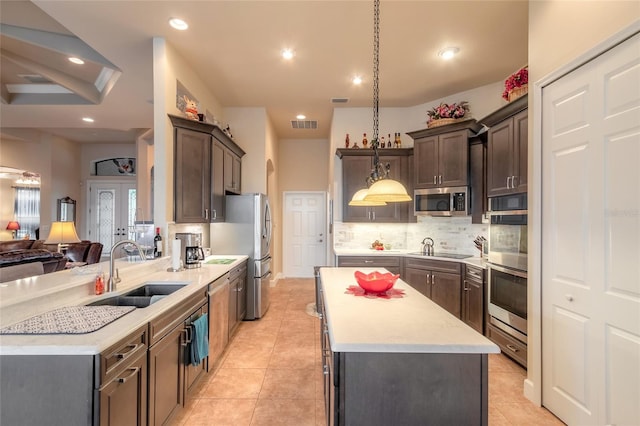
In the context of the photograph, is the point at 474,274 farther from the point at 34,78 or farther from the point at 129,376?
the point at 34,78

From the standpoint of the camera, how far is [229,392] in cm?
240

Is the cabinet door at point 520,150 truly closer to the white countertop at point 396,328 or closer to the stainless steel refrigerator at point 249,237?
the white countertop at point 396,328

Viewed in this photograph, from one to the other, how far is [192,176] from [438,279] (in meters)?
3.40

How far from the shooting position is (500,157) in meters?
3.07

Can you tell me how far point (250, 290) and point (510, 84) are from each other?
3927mm

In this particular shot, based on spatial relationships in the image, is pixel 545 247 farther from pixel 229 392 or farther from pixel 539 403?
pixel 229 392

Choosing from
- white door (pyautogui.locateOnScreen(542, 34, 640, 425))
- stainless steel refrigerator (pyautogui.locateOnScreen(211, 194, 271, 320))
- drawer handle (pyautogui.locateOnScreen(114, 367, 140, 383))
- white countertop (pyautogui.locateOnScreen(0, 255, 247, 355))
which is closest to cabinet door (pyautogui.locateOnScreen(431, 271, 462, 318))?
white door (pyautogui.locateOnScreen(542, 34, 640, 425))

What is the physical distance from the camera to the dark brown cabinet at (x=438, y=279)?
146 inches

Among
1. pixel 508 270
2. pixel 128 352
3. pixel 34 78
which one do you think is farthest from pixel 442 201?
pixel 34 78

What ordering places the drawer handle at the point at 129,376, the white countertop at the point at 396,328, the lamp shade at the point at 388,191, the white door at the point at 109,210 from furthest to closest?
the white door at the point at 109,210, the lamp shade at the point at 388,191, the drawer handle at the point at 129,376, the white countertop at the point at 396,328

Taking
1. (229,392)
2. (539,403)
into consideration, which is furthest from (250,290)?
(539,403)

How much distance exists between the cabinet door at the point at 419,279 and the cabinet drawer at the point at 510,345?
0.90 meters

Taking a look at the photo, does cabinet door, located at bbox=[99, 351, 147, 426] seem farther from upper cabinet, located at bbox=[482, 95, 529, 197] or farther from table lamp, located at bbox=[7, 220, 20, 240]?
table lamp, located at bbox=[7, 220, 20, 240]

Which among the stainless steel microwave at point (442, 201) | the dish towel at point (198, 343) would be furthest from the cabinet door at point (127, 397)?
the stainless steel microwave at point (442, 201)
